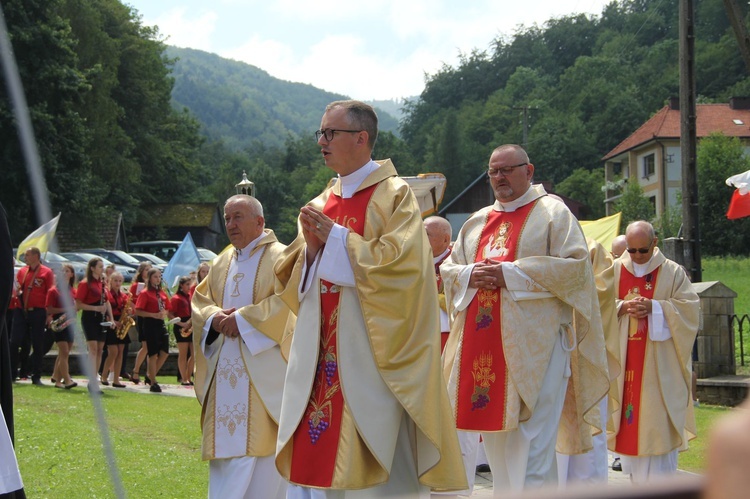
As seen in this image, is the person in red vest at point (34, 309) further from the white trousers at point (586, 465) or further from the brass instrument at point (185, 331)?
the white trousers at point (586, 465)

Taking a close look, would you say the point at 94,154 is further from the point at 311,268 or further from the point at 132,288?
the point at 311,268

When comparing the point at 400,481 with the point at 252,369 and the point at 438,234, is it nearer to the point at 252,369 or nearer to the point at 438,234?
the point at 252,369

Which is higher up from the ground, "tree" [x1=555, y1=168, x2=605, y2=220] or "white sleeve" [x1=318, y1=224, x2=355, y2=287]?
"tree" [x1=555, y1=168, x2=605, y2=220]

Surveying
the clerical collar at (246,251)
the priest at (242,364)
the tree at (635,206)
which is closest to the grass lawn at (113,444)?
the priest at (242,364)

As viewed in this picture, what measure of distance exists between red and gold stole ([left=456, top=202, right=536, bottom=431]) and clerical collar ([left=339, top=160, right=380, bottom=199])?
4.27ft

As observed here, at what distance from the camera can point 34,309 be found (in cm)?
1448

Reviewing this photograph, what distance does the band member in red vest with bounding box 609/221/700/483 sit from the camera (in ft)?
26.3

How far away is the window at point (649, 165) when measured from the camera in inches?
2687

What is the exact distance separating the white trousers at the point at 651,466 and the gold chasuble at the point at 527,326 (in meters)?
1.94

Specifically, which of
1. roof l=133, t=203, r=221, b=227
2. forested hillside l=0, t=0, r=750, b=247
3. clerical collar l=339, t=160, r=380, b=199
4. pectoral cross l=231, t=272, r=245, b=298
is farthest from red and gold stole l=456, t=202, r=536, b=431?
A: roof l=133, t=203, r=221, b=227

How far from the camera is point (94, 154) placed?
4778 cm

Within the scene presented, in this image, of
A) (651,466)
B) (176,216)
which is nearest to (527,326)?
→ (651,466)

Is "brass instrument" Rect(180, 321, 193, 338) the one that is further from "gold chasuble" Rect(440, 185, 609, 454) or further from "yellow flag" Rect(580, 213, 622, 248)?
"gold chasuble" Rect(440, 185, 609, 454)

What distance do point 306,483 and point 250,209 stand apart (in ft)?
8.14
